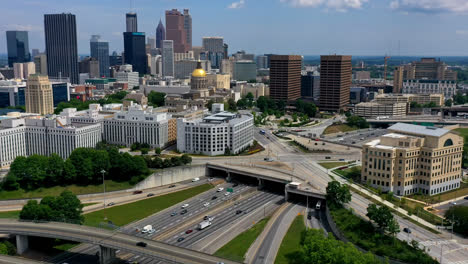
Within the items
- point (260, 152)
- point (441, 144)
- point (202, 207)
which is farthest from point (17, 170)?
point (441, 144)

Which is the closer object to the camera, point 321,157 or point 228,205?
point 228,205

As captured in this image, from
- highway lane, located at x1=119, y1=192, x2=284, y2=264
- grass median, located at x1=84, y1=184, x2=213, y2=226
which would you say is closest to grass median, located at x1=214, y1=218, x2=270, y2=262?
highway lane, located at x1=119, y1=192, x2=284, y2=264

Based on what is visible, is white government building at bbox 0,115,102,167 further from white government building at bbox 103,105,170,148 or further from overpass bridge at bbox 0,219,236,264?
overpass bridge at bbox 0,219,236,264

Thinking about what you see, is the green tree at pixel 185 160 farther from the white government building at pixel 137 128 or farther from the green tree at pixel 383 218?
the green tree at pixel 383 218

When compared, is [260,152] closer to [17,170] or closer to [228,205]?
[228,205]

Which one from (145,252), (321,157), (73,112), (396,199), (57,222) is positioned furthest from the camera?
(73,112)

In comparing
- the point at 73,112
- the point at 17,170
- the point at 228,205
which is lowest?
the point at 228,205

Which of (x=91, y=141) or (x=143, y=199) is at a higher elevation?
(x=91, y=141)

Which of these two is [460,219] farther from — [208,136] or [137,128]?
[137,128]
